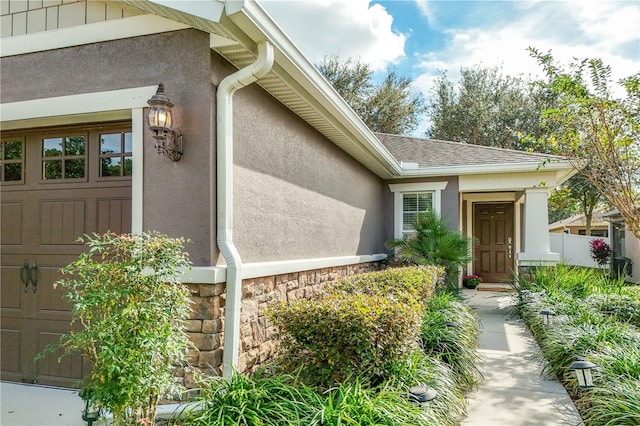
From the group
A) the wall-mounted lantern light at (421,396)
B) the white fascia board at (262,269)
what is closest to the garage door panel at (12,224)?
the white fascia board at (262,269)

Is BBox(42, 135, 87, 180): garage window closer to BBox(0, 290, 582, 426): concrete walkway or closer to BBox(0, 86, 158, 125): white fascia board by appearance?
BBox(0, 86, 158, 125): white fascia board

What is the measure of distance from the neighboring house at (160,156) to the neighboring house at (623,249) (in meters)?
14.2

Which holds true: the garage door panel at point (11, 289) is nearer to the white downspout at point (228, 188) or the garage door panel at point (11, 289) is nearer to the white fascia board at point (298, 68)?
the white downspout at point (228, 188)

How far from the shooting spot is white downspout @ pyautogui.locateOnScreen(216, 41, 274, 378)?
3732 mm

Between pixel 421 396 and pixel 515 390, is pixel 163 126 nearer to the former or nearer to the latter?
pixel 421 396

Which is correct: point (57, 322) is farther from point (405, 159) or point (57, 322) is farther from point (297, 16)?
point (405, 159)

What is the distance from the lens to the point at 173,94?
3848 millimetres

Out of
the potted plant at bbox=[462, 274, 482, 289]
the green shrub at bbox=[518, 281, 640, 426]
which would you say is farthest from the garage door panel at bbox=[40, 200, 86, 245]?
the potted plant at bbox=[462, 274, 482, 289]

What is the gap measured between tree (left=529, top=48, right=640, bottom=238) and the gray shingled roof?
2301 mm

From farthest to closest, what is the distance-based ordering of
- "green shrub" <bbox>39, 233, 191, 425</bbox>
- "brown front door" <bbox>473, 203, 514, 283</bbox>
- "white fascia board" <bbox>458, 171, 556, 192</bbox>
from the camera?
"brown front door" <bbox>473, 203, 514, 283</bbox>, "white fascia board" <bbox>458, 171, 556, 192</bbox>, "green shrub" <bbox>39, 233, 191, 425</bbox>

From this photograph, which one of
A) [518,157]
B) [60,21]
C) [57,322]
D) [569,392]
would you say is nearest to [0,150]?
[60,21]

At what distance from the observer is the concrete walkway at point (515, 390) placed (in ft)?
12.5

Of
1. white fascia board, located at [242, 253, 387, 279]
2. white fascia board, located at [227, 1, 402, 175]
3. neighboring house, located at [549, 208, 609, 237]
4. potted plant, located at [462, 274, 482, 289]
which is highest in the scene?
white fascia board, located at [227, 1, 402, 175]

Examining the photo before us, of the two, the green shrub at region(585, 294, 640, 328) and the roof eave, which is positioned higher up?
the roof eave
